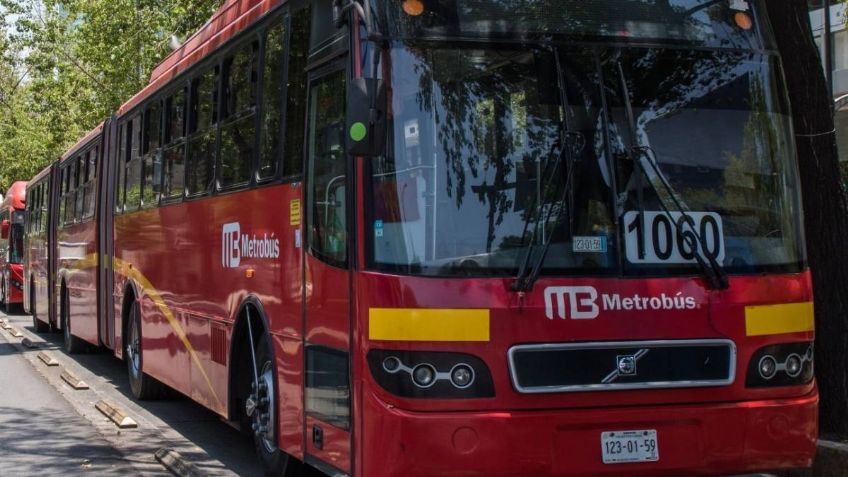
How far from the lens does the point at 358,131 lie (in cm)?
538

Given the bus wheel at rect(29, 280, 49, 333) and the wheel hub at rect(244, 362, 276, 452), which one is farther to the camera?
the bus wheel at rect(29, 280, 49, 333)

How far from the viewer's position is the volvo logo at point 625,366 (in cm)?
550

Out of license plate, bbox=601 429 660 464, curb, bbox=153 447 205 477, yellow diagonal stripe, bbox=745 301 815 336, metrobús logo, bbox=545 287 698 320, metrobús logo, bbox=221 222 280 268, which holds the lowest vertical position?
curb, bbox=153 447 205 477

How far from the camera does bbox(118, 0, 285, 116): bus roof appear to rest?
26.7 ft

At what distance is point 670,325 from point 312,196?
2.19m

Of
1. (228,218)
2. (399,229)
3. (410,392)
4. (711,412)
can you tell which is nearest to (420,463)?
(410,392)

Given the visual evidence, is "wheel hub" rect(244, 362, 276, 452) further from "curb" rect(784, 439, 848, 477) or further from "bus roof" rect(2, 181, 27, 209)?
"bus roof" rect(2, 181, 27, 209)

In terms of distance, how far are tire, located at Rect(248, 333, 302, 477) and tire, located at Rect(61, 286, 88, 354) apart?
35.7 feet

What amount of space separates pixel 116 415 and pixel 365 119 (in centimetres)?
639

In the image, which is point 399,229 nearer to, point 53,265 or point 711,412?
point 711,412

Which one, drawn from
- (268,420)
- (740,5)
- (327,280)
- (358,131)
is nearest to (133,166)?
(268,420)

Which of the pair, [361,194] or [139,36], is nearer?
[361,194]

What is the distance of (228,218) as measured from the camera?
8.38m

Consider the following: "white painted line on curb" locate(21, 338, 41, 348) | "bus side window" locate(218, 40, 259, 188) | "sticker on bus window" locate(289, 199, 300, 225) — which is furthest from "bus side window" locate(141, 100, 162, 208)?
"white painted line on curb" locate(21, 338, 41, 348)
